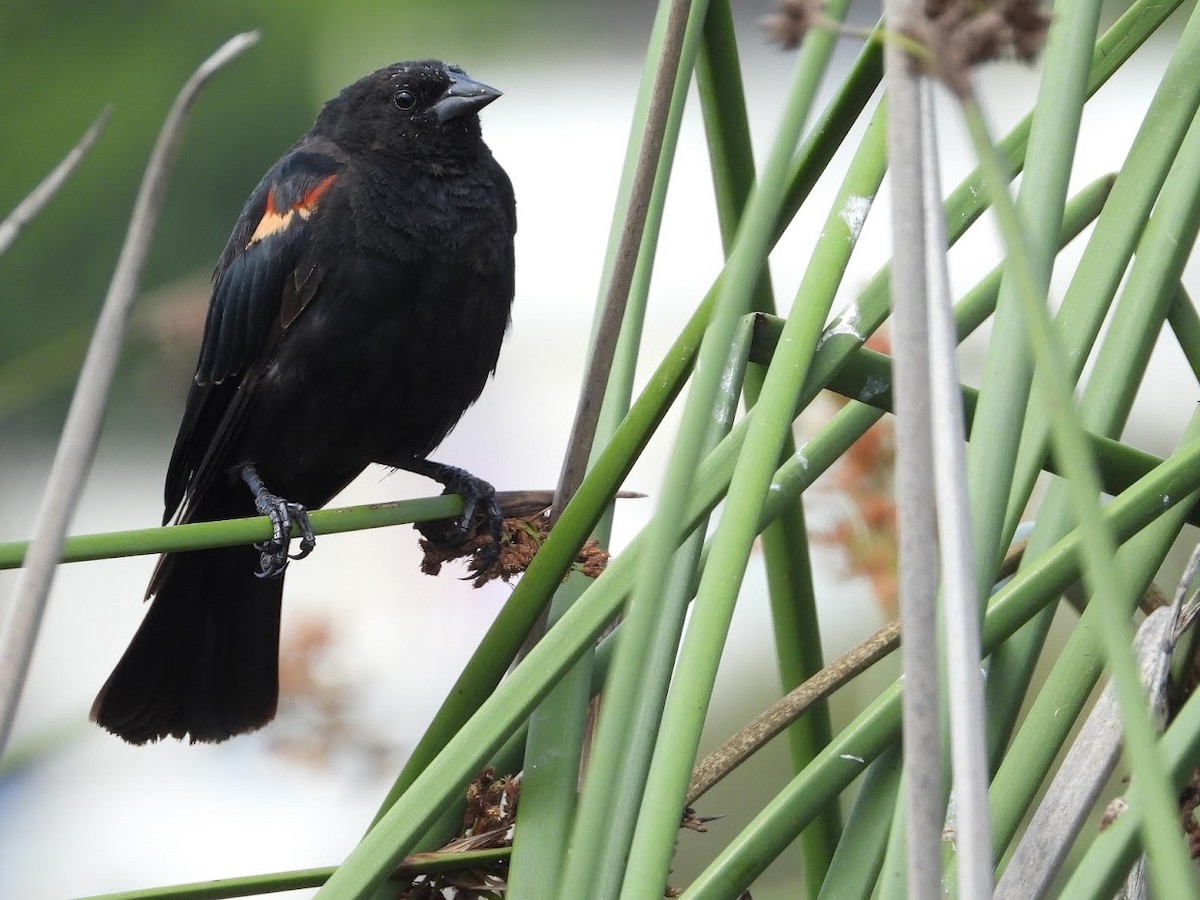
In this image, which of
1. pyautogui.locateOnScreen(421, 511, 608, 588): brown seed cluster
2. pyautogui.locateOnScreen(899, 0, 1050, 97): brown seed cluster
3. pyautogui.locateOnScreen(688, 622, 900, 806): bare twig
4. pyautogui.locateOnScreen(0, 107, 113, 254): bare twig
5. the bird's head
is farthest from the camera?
the bird's head

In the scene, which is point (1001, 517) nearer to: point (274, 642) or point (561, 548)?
point (561, 548)

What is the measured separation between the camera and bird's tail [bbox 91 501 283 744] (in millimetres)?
1756

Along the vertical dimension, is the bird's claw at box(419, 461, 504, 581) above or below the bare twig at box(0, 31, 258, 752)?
above

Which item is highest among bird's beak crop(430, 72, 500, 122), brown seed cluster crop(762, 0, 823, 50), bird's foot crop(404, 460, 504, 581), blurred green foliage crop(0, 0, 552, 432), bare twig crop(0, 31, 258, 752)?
blurred green foliage crop(0, 0, 552, 432)

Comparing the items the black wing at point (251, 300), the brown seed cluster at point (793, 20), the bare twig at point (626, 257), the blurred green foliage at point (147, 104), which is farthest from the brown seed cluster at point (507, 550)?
the blurred green foliage at point (147, 104)

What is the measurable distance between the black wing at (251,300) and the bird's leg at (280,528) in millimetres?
66

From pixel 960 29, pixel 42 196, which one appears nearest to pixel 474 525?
pixel 42 196

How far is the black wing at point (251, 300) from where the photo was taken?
1758 millimetres

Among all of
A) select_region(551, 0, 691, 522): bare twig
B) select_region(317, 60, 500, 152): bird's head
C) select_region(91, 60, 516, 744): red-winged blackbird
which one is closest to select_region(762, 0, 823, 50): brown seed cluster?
select_region(551, 0, 691, 522): bare twig

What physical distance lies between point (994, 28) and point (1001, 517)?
393 mm

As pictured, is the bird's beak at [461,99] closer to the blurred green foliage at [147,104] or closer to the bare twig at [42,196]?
the bare twig at [42,196]

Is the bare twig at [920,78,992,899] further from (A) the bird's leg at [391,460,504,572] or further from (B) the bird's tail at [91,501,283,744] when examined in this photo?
(B) the bird's tail at [91,501,283,744]

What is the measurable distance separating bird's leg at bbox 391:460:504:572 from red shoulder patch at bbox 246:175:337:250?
0.41 m

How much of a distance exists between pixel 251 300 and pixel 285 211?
0.44ft
